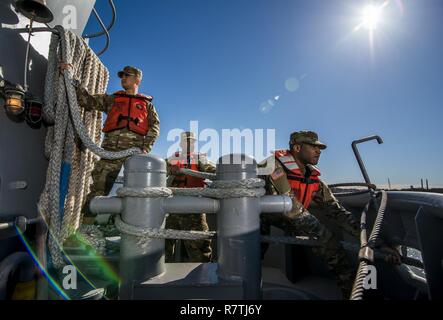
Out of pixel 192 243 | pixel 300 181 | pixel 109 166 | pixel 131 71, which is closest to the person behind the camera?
pixel 109 166

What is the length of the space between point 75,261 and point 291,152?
261 cm

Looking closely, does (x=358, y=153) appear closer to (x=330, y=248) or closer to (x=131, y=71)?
(x=330, y=248)

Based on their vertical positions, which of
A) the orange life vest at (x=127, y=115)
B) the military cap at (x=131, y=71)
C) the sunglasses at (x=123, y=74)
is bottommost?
the orange life vest at (x=127, y=115)

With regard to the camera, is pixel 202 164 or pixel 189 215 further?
pixel 202 164

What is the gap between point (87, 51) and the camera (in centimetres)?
279

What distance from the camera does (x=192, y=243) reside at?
3.06 meters

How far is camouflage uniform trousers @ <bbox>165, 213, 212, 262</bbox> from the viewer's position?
3.01 m

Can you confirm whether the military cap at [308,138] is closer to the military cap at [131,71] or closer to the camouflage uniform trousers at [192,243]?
the camouflage uniform trousers at [192,243]

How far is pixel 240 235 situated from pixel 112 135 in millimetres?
2283

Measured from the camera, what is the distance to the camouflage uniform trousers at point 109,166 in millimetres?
2686

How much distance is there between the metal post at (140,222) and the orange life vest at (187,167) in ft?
7.45

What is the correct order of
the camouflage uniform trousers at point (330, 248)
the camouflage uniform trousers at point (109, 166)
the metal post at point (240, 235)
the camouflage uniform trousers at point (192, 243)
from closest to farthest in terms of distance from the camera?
the metal post at point (240, 235) → the camouflage uniform trousers at point (330, 248) → the camouflage uniform trousers at point (109, 166) → the camouflage uniform trousers at point (192, 243)

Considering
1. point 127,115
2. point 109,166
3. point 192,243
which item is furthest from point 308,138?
point 109,166

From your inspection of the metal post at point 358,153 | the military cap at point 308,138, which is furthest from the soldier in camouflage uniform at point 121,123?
the metal post at point 358,153
